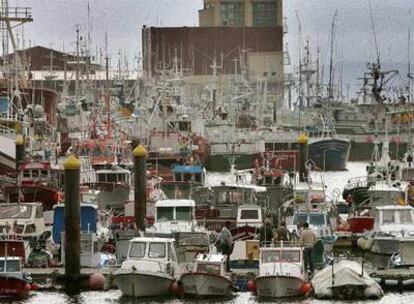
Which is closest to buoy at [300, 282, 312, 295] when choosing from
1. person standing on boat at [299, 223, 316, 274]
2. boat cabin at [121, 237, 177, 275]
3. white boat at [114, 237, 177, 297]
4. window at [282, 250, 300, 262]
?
window at [282, 250, 300, 262]

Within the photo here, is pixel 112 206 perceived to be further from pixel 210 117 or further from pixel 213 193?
pixel 210 117

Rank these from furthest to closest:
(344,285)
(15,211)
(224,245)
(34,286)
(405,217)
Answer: (405,217), (15,211), (224,245), (34,286), (344,285)

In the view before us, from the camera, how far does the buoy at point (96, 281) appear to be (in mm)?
48188

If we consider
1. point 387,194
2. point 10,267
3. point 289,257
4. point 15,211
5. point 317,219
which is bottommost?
point 10,267

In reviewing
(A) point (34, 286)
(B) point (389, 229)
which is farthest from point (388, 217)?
Answer: (A) point (34, 286)

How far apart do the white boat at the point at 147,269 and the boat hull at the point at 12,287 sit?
2785 millimetres

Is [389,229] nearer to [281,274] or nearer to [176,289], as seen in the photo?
[281,274]

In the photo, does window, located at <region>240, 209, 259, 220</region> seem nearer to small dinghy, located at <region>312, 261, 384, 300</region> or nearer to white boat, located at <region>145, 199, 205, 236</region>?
white boat, located at <region>145, 199, 205, 236</region>

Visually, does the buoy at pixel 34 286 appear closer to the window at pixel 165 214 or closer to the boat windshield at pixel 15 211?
the boat windshield at pixel 15 211

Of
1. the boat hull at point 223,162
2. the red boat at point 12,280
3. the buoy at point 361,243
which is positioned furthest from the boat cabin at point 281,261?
the boat hull at point 223,162

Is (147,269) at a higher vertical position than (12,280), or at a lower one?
higher

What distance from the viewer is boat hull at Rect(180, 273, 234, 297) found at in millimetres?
45938

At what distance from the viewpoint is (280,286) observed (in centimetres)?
4538

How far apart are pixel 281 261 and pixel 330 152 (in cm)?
7900
